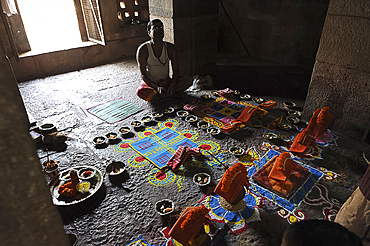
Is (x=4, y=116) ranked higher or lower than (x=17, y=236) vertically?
higher

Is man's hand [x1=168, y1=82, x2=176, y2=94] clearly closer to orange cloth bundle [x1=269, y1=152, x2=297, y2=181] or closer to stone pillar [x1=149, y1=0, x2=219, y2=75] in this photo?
stone pillar [x1=149, y1=0, x2=219, y2=75]

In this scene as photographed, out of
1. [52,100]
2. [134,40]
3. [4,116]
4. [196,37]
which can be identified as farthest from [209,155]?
[134,40]

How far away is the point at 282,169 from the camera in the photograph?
2.95m

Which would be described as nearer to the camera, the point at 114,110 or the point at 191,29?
the point at 114,110

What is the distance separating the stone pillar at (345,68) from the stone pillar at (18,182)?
4.16 meters

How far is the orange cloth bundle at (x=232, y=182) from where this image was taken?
8.20 ft

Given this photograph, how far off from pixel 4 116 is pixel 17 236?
0.50 metres

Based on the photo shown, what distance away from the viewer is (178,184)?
3.14 metres

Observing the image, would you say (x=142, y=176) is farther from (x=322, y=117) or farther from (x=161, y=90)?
(x=322, y=117)

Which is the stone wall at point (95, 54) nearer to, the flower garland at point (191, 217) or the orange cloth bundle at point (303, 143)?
the orange cloth bundle at point (303, 143)

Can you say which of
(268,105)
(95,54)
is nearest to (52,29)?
(95,54)

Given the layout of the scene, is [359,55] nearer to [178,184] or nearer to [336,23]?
[336,23]

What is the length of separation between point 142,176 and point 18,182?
2.41 meters

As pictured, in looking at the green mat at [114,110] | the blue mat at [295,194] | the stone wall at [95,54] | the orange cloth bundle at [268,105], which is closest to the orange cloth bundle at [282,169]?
the blue mat at [295,194]
